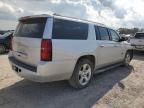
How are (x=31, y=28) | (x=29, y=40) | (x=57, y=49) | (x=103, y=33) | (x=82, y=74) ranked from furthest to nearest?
(x=103, y=33) < (x=82, y=74) < (x=31, y=28) < (x=29, y=40) < (x=57, y=49)

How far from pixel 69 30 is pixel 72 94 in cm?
167

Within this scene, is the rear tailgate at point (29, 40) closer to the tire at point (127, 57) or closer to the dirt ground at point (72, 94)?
the dirt ground at point (72, 94)

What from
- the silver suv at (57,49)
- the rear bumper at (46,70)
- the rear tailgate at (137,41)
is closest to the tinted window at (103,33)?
the silver suv at (57,49)

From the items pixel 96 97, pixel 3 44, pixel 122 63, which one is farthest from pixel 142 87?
pixel 3 44

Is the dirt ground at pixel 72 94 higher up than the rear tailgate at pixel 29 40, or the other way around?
the rear tailgate at pixel 29 40

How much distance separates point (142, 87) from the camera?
578 cm

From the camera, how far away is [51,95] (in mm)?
4984

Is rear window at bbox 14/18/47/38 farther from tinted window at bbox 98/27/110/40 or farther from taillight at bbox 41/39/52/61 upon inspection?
tinted window at bbox 98/27/110/40

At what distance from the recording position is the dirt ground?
14.7 feet

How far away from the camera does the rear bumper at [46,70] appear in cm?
431


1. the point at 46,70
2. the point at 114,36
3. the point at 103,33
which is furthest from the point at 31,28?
the point at 114,36

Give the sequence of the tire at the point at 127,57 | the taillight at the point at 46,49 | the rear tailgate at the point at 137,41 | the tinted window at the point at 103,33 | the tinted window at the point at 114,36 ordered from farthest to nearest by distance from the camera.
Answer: the rear tailgate at the point at 137,41 < the tire at the point at 127,57 < the tinted window at the point at 114,36 < the tinted window at the point at 103,33 < the taillight at the point at 46,49

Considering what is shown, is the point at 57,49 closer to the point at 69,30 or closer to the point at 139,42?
the point at 69,30

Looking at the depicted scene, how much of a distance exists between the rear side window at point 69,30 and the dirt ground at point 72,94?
1.52 metres
